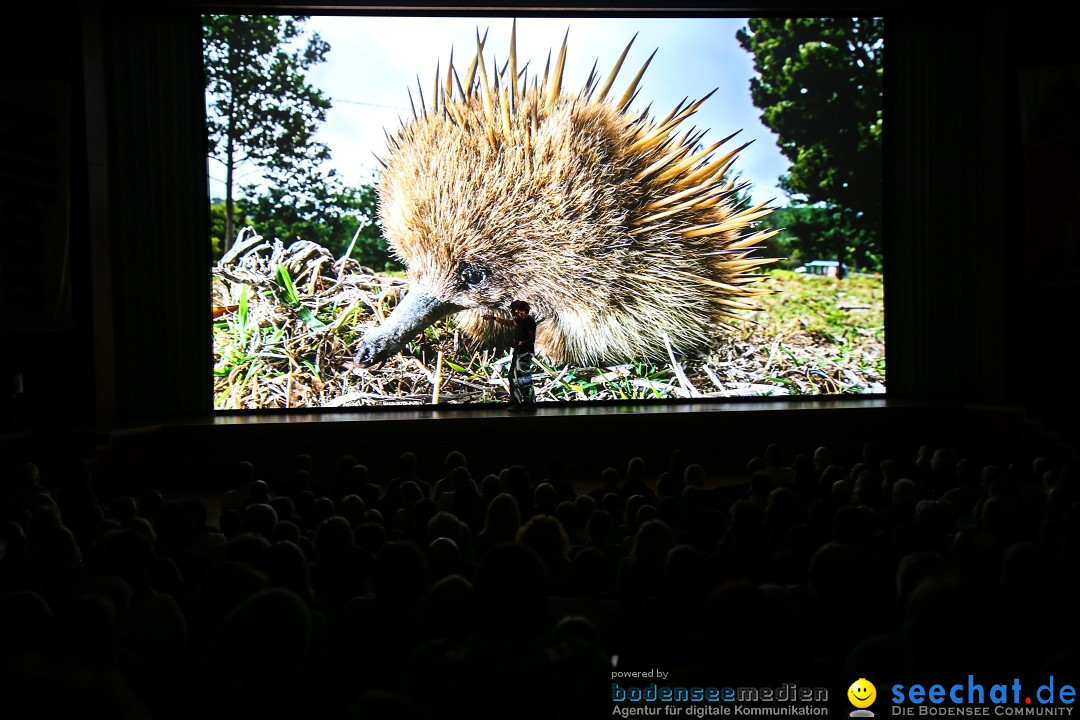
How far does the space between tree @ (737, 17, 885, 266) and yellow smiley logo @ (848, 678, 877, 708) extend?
20.7 feet

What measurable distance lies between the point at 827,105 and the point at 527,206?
112 inches

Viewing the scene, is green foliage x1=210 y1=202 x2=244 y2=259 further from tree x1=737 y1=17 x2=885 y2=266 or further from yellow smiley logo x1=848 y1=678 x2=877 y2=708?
yellow smiley logo x1=848 y1=678 x2=877 y2=708

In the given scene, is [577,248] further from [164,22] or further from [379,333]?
[164,22]

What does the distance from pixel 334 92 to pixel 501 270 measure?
1.98m

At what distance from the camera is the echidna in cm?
698

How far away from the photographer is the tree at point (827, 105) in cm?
735

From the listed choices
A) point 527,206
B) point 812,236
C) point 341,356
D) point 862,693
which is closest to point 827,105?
point 812,236

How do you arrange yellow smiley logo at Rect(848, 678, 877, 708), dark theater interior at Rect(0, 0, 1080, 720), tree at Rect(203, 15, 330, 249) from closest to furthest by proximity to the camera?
dark theater interior at Rect(0, 0, 1080, 720), yellow smiley logo at Rect(848, 678, 877, 708), tree at Rect(203, 15, 330, 249)

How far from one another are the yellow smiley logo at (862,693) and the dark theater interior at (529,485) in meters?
0.02

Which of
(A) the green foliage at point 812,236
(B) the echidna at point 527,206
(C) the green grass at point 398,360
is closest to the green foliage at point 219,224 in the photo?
(C) the green grass at point 398,360

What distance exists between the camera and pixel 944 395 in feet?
24.7

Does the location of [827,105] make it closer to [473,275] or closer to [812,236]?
[812,236]

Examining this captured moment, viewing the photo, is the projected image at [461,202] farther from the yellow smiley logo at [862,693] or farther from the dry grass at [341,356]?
the yellow smiley logo at [862,693]

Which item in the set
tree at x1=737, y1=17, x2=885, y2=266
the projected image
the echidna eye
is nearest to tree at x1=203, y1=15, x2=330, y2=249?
the projected image
